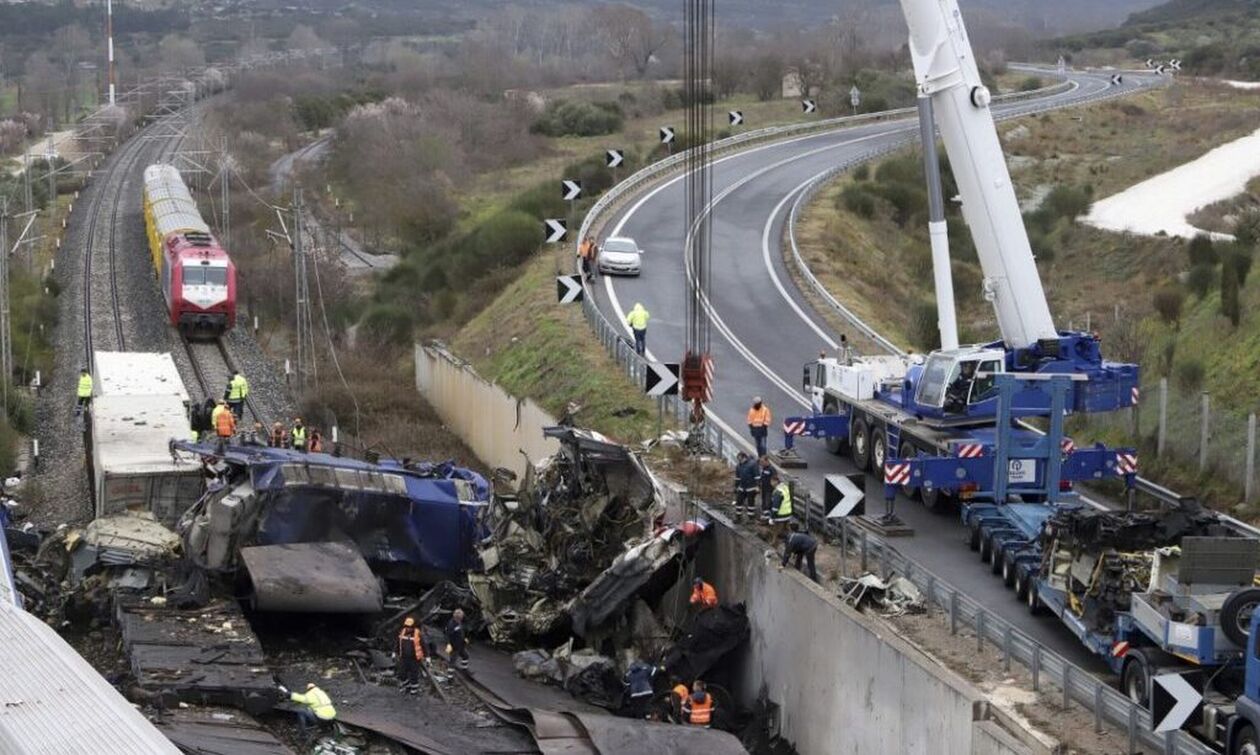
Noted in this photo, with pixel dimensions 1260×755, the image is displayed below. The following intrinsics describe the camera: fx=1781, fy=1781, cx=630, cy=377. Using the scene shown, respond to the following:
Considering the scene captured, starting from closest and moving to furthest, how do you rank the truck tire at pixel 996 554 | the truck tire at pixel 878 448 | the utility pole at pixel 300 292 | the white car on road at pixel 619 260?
1. the truck tire at pixel 996 554
2. the truck tire at pixel 878 448
3. the utility pole at pixel 300 292
4. the white car on road at pixel 619 260

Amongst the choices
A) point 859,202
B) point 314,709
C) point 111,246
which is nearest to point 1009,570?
point 314,709

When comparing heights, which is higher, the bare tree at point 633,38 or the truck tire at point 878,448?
the bare tree at point 633,38

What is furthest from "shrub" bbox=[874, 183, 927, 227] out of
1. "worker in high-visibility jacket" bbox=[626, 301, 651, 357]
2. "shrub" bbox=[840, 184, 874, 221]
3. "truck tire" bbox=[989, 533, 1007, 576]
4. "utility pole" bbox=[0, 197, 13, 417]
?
"truck tire" bbox=[989, 533, 1007, 576]

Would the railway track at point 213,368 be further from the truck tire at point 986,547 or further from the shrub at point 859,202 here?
the truck tire at point 986,547

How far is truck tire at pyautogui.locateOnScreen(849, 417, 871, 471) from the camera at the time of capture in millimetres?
28797

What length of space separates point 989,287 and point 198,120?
90461 mm

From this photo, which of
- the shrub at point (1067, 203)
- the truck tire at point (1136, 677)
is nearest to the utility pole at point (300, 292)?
the shrub at point (1067, 203)

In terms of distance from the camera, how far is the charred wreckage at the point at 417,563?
948 inches

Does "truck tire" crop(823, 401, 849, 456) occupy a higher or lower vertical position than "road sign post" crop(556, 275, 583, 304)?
lower

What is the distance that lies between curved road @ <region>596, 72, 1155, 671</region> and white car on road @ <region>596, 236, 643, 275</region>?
38cm

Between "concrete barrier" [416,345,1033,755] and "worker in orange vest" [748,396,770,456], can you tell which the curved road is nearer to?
"worker in orange vest" [748,396,770,456]

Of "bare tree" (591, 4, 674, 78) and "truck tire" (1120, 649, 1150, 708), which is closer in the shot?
"truck tire" (1120, 649, 1150, 708)

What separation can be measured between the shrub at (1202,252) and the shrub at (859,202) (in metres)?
12.0

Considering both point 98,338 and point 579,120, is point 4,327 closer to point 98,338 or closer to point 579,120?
point 98,338
